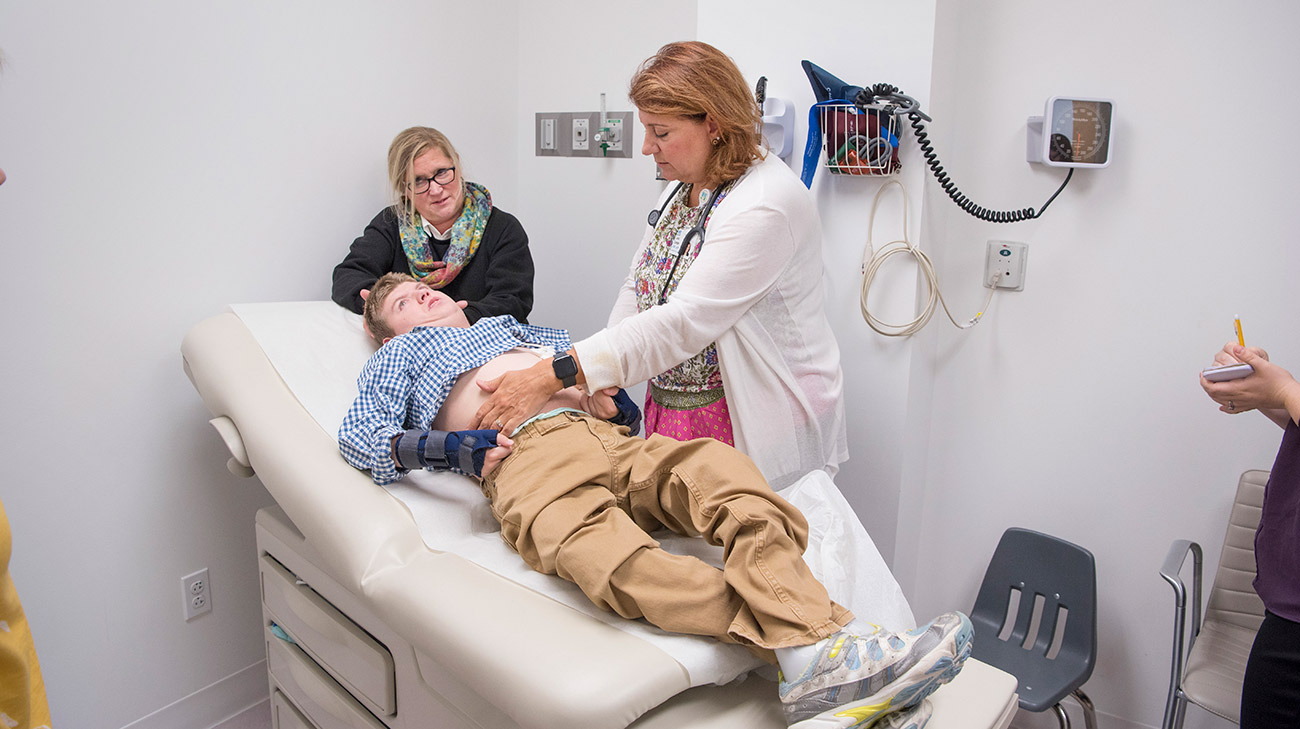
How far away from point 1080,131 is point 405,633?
5.76 feet

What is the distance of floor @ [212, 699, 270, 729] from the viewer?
2.23 metres

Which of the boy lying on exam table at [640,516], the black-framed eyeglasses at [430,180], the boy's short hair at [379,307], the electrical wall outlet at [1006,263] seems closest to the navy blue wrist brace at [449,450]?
the boy lying on exam table at [640,516]

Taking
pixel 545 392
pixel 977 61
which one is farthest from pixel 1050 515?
pixel 545 392

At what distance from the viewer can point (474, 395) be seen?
1713mm

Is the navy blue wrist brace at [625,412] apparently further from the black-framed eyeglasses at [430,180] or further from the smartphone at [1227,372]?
the smartphone at [1227,372]

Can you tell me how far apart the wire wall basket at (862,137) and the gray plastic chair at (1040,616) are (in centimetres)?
99

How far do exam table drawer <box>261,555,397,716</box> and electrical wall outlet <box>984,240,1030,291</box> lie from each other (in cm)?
163

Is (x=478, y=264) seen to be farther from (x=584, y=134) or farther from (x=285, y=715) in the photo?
(x=285, y=715)

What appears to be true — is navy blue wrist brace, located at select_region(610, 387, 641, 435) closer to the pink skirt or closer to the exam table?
the pink skirt

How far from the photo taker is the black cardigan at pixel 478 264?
2.19 meters

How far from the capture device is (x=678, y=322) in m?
1.61

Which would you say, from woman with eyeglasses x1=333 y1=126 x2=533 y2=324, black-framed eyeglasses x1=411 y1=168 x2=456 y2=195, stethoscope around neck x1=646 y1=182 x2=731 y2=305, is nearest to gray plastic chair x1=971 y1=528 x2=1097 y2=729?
stethoscope around neck x1=646 y1=182 x2=731 y2=305

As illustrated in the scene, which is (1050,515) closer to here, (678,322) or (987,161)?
(987,161)

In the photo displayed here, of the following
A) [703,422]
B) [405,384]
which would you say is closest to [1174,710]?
[703,422]
